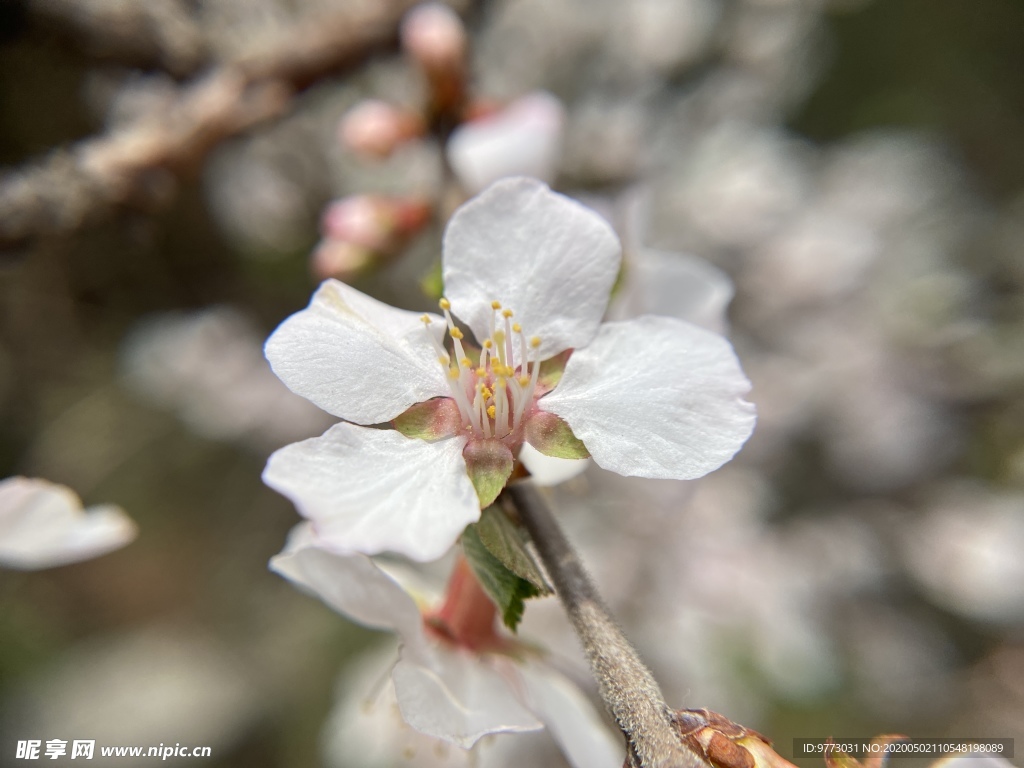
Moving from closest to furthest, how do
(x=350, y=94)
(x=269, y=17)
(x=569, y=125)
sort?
1. (x=269, y=17)
2. (x=350, y=94)
3. (x=569, y=125)

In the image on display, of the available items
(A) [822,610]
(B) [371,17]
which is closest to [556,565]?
(B) [371,17]

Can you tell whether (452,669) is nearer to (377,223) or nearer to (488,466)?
(488,466)

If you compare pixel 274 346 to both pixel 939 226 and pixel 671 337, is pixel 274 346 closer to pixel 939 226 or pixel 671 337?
pixel 671 337

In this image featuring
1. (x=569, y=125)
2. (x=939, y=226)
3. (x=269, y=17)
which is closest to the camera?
(x=269, y=17)

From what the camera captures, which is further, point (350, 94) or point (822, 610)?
point (822, 610)

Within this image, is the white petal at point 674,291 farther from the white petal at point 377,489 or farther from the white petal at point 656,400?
the white petal at point 377,489

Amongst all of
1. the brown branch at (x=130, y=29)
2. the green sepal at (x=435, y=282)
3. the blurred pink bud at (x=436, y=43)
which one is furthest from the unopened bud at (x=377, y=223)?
the brown branch at (x=130, y=29)

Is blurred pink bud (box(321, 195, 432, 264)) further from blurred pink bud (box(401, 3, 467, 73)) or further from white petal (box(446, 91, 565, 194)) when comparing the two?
blurred pink bud (box(401, 3, 467, 73))
